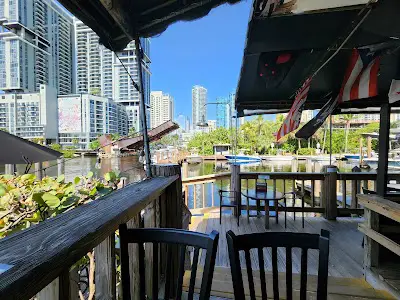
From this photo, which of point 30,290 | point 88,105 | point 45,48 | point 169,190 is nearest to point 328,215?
point 169,190

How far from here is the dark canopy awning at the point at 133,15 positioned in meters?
1.38

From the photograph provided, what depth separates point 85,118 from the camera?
8.30m

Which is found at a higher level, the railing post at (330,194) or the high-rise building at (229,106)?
the high-rise building at (229,106)

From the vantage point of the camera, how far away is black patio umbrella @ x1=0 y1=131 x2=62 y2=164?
7.65ft

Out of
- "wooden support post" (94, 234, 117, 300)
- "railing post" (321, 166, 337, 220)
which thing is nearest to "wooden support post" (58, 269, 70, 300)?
"wooden support post" (94, 234, 117, 300)

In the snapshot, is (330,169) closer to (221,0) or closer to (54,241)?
(221,0)

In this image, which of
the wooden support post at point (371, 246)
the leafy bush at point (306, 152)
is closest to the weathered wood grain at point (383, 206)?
the wooden support post at point (371, 246)

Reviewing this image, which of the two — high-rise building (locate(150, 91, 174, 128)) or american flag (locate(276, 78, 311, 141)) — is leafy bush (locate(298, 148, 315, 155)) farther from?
american flag (locate(276, 78, 311, 141))

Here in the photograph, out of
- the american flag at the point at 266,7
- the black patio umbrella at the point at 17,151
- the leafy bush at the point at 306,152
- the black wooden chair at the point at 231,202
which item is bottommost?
the black wooden chair at the point at 231,202

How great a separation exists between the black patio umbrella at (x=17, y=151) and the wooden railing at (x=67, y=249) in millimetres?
1783

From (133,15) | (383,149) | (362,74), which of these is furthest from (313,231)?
(133,15)

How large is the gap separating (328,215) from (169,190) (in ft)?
11.1

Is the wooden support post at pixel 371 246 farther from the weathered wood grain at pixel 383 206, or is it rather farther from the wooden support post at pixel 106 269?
the wooden support post at pixel 106 269

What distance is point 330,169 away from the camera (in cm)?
409
